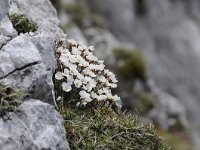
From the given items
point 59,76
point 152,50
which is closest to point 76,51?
point 59,76

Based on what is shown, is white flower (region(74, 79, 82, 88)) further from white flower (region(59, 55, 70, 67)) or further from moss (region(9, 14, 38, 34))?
moss (region(9, 14, 38, 34))

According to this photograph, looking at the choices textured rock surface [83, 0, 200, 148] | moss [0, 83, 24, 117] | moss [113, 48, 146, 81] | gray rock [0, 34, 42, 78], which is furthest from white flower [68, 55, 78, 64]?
textured rock surface [83, 0, 200, 148]

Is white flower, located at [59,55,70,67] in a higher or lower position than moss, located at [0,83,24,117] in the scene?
higher

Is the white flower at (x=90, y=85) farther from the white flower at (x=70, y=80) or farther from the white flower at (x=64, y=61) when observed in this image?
the white flower at (x=64, y=61)

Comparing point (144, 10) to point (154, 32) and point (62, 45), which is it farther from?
point (62, 45)

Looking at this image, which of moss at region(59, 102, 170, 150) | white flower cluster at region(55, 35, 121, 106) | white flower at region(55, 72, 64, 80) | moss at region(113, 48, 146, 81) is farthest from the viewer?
moss at region(113, 48, 146, 81)

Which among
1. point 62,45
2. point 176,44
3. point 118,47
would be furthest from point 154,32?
point 62,45

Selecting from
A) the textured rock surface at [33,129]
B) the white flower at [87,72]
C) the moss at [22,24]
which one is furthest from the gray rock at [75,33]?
the textured rock surface at [33,129]

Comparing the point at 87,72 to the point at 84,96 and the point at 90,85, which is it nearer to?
the point at 90,85
